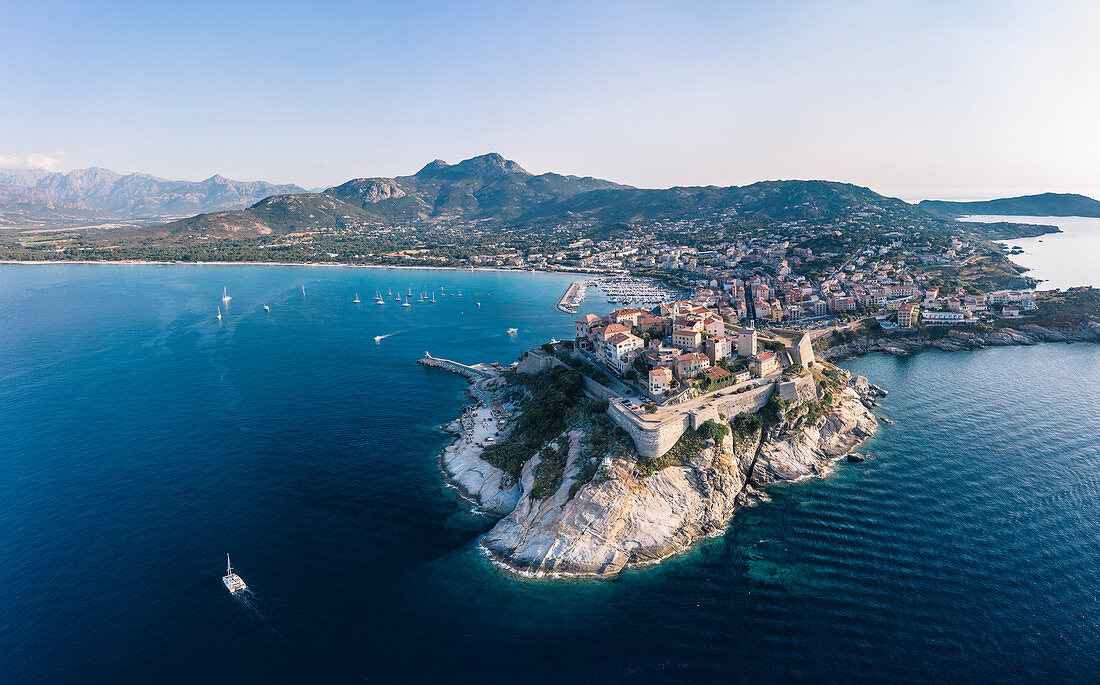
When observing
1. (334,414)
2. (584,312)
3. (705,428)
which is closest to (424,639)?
(705,428)

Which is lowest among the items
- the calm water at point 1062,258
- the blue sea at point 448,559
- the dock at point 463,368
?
the blue sea at point 448,559

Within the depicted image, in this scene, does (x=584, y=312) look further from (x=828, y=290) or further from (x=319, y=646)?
(x=319, y=646)

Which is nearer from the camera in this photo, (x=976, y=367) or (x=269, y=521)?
(x=269, y=521)

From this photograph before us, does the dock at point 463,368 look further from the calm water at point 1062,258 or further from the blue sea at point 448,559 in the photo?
the calm water at point 1062,258

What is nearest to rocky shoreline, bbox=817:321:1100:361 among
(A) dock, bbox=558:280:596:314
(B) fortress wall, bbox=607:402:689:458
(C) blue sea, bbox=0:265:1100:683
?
(C) blue sea, bbox=0:265:1100:683

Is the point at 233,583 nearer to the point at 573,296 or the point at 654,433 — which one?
the point at 654,433

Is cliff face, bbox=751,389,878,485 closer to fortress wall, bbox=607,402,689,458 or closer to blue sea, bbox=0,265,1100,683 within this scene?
blue sea, bbox=0,265,1100,683

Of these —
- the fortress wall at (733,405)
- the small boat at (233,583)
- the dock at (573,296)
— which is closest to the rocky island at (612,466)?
the fortress wall at (733,405)

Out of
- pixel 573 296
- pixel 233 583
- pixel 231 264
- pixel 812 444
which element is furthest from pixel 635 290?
pixel 231 264
